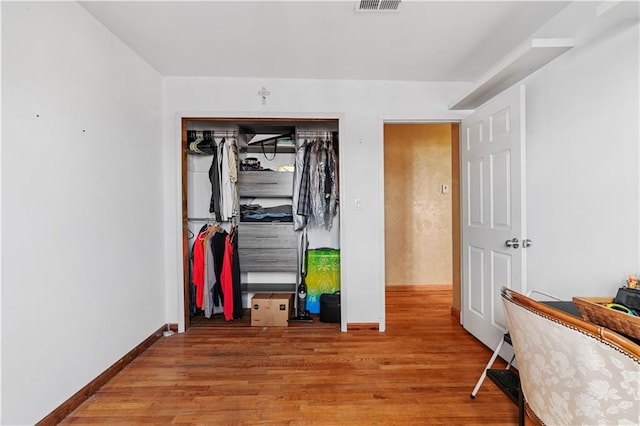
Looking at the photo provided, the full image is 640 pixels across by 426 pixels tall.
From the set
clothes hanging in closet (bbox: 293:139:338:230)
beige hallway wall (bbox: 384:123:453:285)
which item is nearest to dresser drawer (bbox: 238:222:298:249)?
clothes hanging in closet (bbox: 293:139:338:230)

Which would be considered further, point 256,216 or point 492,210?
point 256,216

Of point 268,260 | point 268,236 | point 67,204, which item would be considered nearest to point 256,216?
point 268,236

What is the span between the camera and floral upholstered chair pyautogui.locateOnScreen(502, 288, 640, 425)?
0.69 m

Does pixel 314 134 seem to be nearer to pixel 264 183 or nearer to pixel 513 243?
pixel 264 183

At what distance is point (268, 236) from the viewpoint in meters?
3.14

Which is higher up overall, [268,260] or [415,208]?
[415,208]

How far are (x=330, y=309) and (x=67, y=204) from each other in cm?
225

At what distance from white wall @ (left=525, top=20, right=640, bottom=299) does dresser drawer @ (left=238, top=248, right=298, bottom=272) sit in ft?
6.69

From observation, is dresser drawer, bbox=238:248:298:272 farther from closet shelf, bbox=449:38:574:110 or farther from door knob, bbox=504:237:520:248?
closet shelf, bbox=449:38:574:110

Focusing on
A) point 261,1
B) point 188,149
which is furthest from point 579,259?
point 188,149

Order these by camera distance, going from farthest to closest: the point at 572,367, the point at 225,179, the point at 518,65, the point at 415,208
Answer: the point at 415,208
the point at 225,179
the point at 518,65
the point at 572,367

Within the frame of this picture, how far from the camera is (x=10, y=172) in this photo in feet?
4.48

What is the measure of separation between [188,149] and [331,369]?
2.49 m

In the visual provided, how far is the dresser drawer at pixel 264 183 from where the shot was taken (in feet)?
10.4
